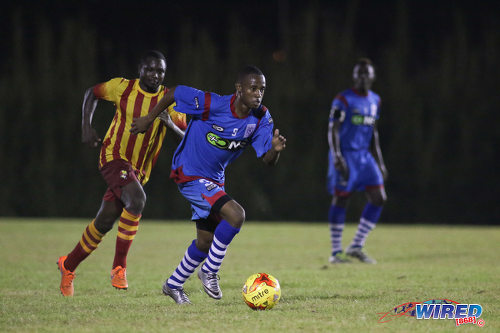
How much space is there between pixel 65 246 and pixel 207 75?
787cm

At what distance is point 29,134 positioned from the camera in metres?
17.7

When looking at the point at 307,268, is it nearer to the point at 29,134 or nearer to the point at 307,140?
the point at 307,140

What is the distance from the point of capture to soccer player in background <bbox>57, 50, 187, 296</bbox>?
6055mm

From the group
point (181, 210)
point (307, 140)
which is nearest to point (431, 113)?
point (307, 140)

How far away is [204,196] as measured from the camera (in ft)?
17.9

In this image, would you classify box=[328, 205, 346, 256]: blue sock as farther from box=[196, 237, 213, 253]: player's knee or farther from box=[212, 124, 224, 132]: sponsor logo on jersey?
box=[212, 124, 224, 132]: sponsor logo on jersey

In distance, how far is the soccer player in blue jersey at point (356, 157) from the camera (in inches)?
364

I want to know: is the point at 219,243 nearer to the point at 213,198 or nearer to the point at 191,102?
the point at 213,198

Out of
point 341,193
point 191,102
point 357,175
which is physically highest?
point 191,102

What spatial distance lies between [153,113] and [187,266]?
48.7 inches

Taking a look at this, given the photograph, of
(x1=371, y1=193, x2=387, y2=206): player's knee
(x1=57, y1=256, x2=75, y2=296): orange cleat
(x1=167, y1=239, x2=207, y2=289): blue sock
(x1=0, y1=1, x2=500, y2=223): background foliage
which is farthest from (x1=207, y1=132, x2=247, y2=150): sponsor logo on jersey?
(x1=0, y1=1, x2=500, y2=223): background foliage

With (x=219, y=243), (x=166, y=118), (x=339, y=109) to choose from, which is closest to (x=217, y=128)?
(x=166, y=118)

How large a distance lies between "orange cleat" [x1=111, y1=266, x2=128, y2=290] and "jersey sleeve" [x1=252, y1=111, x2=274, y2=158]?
163 cm

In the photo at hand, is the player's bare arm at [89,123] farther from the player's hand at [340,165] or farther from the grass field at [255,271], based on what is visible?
the player's hand at [340,165]
